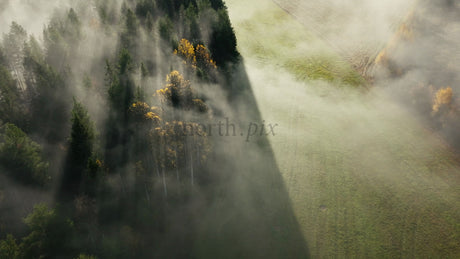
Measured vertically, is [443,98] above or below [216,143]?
above

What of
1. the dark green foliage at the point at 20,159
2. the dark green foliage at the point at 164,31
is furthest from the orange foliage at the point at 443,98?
the dark green foliage at the point at 20,159

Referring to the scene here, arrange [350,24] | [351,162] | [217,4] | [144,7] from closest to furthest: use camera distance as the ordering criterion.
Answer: [351,162] → [144,7] → [217,4] → [350,24]

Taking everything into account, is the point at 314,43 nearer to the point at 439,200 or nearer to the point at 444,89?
the point at 444,89

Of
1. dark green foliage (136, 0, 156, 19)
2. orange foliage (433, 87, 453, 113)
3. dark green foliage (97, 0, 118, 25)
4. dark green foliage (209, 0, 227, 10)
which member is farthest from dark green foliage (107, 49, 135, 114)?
orange foliage (433, 87, 453, 113)

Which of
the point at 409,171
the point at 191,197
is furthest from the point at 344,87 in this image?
the point at 191,197

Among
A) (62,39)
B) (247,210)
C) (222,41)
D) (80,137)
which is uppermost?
(222,41)

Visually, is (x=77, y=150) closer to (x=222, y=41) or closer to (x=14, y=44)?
(x=14, y=44)

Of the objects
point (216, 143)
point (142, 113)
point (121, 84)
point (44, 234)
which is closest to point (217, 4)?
point (121, 84)
